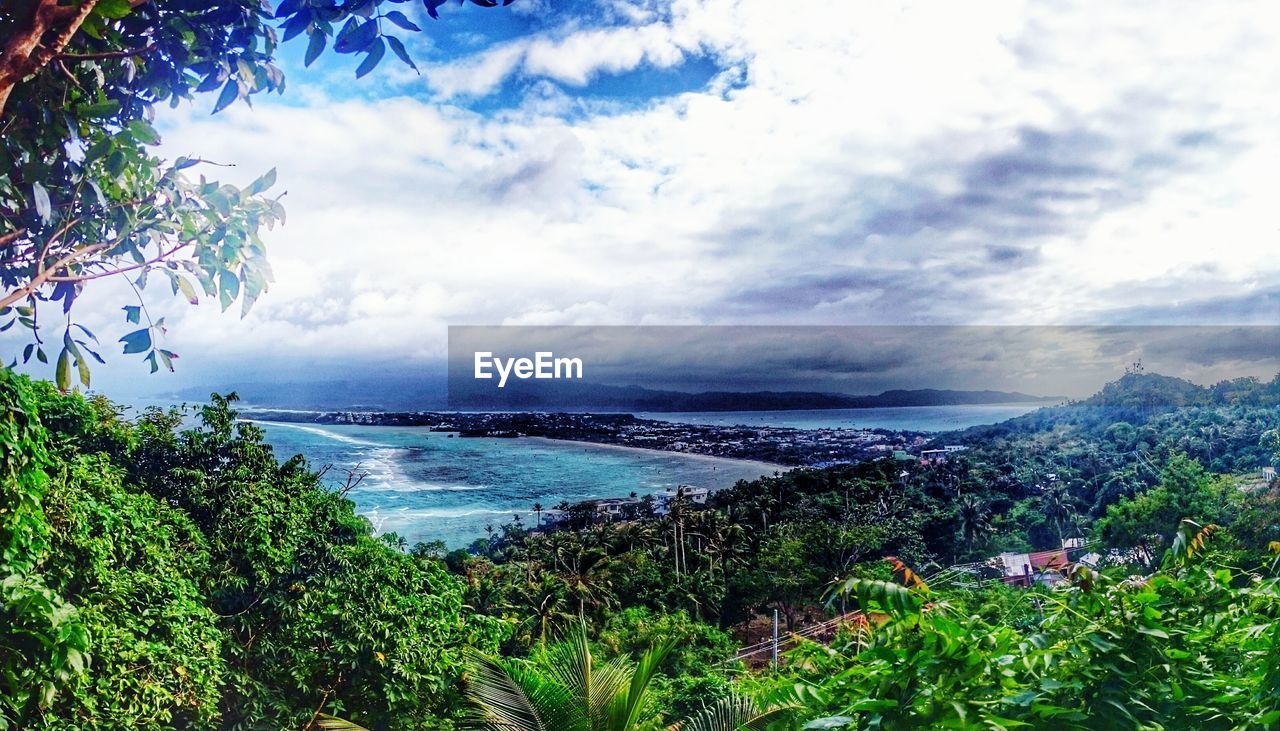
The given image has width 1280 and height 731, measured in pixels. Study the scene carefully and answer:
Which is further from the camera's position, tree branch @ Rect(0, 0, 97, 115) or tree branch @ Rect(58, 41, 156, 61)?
tree branch @ Rect(58, 41, 156, 61)

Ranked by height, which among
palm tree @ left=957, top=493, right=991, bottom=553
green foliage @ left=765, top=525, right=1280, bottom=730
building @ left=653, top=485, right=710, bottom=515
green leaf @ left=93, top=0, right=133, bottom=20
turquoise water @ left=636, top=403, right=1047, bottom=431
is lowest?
palm tree @ left=957, top=493, right=991, bottom=553

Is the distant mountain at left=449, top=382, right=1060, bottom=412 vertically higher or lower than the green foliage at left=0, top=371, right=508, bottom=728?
higher

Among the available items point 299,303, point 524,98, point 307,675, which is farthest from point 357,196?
point 307,675

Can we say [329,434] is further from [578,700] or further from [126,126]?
[126,126]

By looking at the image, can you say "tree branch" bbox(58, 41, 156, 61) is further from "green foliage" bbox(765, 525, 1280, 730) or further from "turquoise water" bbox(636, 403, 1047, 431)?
"turquoise water" bbox(636, 403, 1047, 431)

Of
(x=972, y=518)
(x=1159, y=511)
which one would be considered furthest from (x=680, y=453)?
(x=1159, y=511)

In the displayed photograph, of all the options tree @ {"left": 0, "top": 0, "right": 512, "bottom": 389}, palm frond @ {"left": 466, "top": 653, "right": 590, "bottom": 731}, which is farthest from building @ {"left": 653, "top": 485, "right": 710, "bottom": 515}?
tree @ {"left": 0, "top": 0, "right": 512, "bottom": 389}
